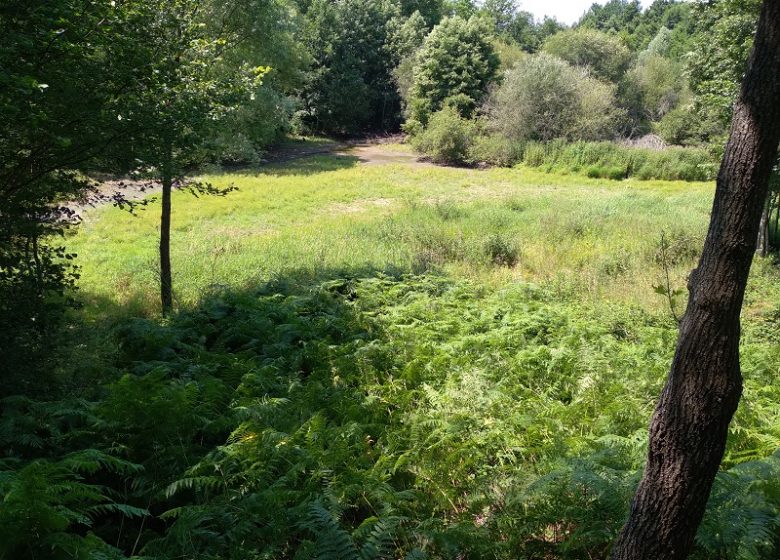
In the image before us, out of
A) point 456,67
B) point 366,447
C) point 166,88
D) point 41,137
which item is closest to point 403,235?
point 166,88

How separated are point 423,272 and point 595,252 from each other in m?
4.57

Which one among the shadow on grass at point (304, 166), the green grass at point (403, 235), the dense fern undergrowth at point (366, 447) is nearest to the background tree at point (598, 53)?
the shadow on grass at point (304, 166)

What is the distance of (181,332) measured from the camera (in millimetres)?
7984

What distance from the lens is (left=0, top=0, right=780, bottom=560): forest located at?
9.45ft

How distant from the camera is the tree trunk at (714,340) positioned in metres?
2.59

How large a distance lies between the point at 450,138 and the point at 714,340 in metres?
36.7

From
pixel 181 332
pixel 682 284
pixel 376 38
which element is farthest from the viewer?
pixel 376 38

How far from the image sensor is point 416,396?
21.0ft

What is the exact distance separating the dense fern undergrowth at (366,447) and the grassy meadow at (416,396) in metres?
0.02

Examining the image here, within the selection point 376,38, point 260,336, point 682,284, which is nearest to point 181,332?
point 260,336

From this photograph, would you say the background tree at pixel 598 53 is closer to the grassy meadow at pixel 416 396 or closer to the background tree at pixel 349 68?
the background tree at pixel 349 68

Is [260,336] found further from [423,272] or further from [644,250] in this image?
[644,250]

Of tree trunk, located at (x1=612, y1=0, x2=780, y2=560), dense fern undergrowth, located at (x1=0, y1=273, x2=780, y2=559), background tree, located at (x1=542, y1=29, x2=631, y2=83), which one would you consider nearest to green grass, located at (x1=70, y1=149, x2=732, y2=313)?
dense fern undergrowth, located at (x1=0, y1=273, x2=780, y2=559)

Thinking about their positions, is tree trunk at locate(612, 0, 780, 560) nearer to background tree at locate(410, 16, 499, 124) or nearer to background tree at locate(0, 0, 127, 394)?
background tree at locate(0, 0, 127, 394)
